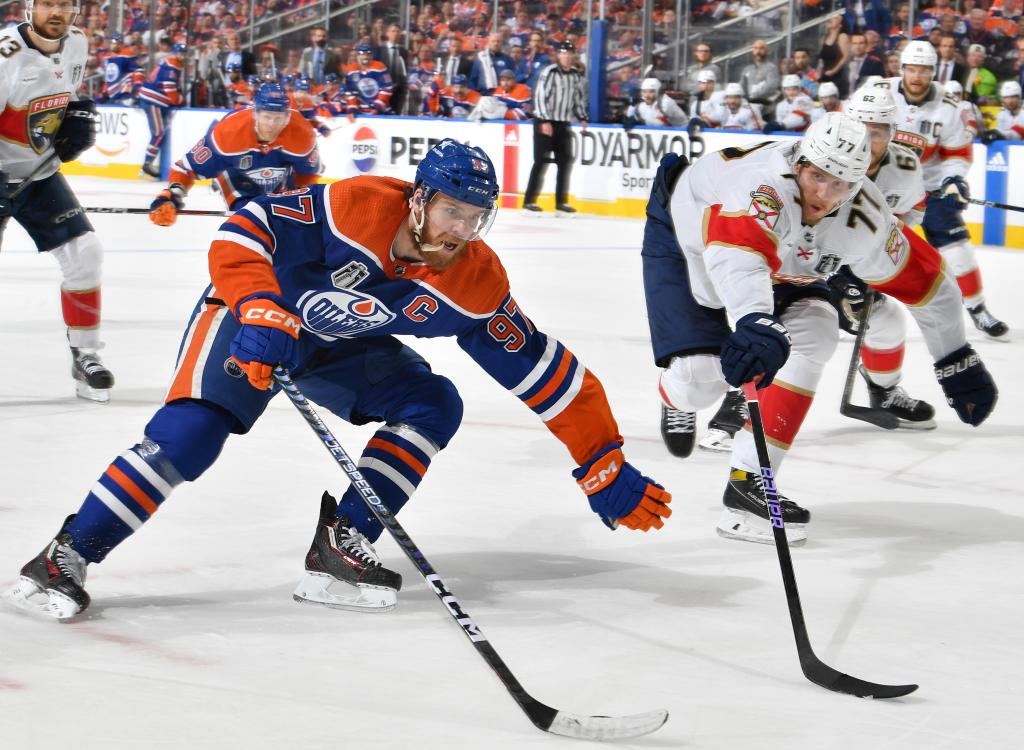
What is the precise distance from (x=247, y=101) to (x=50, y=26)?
1139 cm

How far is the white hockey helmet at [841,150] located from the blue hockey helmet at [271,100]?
3.23 metres

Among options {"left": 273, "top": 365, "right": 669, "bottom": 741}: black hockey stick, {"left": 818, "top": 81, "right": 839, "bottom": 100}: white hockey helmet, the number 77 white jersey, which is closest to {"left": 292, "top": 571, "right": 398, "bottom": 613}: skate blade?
{"left": 273, "top": 365, "right": 669, "bottom": 741}: black hockey stick

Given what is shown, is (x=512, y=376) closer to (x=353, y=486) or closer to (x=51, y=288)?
(x=353, y=486)

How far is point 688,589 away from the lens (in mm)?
3082

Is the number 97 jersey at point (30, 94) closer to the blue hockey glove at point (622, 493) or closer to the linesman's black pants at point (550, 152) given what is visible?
the blue hockey glove at point (622, 493)

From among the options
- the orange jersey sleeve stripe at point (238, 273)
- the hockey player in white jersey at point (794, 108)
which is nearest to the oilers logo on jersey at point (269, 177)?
the orange jersey sleeve stripe at point (238, 273)

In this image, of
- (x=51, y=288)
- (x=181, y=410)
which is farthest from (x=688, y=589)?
(x=51, y=288)

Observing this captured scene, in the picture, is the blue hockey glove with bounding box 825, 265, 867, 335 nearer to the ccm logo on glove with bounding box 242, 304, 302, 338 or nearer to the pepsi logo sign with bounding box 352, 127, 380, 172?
the ccm logo on glove with bounding box 242, 304, 302, 338

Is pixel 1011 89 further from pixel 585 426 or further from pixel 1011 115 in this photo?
pixel 585 426

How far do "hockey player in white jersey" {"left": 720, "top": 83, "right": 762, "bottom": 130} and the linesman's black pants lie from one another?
1348 mm

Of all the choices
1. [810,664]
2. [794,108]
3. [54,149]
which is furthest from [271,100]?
[794,108]

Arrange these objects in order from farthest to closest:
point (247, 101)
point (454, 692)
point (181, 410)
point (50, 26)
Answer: point (247, 101), point (50, 26), point (181, 410), point (454, 692)

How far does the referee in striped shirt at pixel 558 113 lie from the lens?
40.4 ft

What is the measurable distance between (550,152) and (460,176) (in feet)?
32.9
